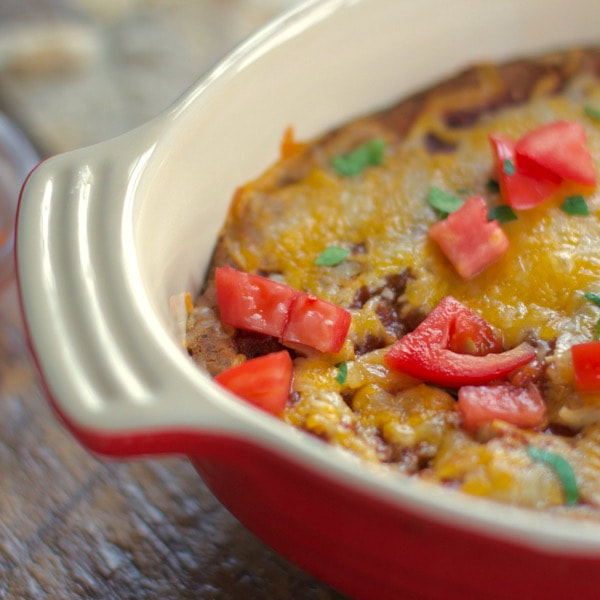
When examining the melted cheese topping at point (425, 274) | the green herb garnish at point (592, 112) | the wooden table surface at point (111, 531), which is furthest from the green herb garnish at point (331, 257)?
the green herb garnish at point (592, 112)

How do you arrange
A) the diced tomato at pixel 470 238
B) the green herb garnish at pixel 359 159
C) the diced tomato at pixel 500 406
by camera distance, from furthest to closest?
1. the green herb garnish at pixel 359 159
2. the diced tomato at pixel 470 238
3. the diced tomato at pixel 500 406

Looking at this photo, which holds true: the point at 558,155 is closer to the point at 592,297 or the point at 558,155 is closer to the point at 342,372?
the point at 592,297

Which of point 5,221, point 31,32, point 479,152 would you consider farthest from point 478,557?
point 31,32

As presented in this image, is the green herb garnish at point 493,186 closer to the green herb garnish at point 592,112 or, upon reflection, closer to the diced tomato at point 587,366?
the green herb garnish at point 592,112

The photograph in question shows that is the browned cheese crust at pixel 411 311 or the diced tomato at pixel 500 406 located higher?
the browned cheese crust at pixel 411 311

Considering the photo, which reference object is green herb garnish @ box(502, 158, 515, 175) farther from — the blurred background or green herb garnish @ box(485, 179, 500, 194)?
the blurred background

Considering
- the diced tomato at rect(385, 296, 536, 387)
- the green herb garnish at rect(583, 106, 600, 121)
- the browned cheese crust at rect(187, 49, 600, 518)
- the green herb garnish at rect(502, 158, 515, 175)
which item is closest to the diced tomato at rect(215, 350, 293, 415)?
the browned cheese crust at rect(187, 49, 600, 518)

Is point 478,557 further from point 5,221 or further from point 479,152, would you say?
point 5,221
